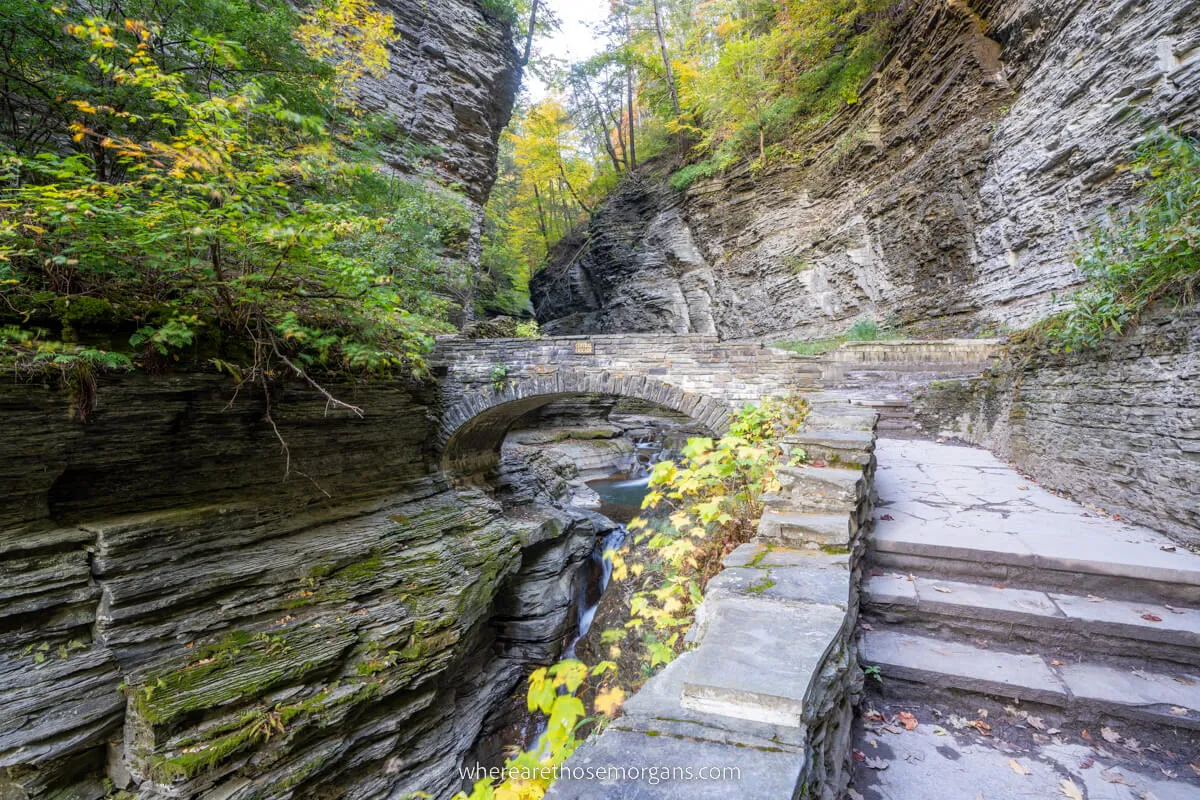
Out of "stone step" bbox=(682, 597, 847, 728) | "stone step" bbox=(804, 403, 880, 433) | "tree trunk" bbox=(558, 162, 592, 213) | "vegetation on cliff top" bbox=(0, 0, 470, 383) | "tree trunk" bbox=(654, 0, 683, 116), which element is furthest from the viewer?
"tree trunk" bbox=(558, 162, 592, 213)

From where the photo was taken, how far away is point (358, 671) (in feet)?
13.9

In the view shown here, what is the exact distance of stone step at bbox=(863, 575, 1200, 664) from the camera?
1766 millimetres

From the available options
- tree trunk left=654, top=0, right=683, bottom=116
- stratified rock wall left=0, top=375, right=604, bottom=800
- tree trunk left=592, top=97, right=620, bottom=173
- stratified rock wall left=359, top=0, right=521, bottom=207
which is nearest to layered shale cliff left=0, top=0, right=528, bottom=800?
stratified rock wall left=0, top=375, right=604, bottom=800

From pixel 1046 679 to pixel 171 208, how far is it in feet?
17.3

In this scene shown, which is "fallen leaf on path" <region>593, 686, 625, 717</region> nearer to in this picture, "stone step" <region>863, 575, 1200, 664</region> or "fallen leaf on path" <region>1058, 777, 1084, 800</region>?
"stone step" <region>863, 575, 1200, 664</region>

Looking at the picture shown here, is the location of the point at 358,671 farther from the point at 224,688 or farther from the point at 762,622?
the point at 762,622

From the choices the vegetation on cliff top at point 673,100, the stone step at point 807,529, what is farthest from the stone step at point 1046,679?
the vegetation on cliff top at point 673,100

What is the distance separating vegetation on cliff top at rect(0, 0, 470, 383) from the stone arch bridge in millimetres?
2266

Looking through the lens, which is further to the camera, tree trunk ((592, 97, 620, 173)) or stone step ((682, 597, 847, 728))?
tree trunk ((592, 97, 620, 173))

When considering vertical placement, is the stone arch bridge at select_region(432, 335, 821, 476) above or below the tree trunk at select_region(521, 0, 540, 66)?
below

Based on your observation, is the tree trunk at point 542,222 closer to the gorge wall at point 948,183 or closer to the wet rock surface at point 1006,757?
the gorge wall at point 948,183

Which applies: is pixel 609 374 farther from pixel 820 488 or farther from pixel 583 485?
pixel 583 485

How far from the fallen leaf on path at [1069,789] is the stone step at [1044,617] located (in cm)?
63

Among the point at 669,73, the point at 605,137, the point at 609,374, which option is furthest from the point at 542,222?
the point at 609,374
